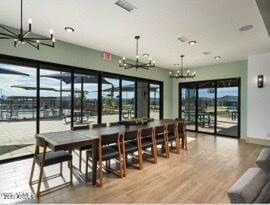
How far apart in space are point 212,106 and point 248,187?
6.93m

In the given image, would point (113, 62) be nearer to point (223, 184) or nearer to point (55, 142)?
point (55, 142)

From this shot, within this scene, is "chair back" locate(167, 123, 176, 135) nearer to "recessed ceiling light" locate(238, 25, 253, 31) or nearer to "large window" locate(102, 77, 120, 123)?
"large window" locate(102, 77, 120, 123)

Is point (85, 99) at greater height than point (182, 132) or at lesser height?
greater

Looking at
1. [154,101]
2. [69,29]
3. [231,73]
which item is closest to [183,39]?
[69,29]

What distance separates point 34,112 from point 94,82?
2.02 meters

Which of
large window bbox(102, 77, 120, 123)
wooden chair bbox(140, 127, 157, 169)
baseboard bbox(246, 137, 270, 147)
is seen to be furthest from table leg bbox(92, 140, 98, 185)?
baseboard bbox(246, 137, 270, 147)

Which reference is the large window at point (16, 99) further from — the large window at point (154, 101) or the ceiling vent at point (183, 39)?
the large window at point (154, 101)

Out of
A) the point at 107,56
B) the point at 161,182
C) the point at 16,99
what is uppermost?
the point at 107,56

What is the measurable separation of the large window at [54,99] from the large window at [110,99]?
1.23 metres

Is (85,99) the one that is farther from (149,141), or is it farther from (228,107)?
(228,107)

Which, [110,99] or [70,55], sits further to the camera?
[110,99]

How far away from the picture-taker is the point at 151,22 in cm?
369

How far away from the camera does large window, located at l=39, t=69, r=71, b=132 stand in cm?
487

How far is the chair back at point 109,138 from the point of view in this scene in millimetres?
3162
